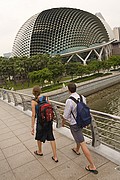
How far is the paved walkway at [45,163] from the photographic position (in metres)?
3.36

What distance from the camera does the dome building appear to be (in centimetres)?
6184

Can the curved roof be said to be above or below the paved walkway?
above

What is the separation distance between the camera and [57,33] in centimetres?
6456

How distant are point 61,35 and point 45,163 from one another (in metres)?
63.8

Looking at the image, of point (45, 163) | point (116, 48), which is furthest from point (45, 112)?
point (116, 48)

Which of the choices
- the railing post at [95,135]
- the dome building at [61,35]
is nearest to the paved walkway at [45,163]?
the railing post at [95,135]

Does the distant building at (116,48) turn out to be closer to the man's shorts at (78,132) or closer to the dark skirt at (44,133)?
the dark skirt at (44,133)

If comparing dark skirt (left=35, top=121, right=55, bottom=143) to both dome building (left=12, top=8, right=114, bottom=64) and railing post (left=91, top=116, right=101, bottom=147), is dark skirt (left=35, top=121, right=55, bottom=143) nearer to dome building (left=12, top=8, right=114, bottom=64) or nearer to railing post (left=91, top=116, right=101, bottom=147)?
railing post (left=91, top=116, right=101, bottom=147)

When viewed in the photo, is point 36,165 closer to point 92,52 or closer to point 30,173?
point 30,173

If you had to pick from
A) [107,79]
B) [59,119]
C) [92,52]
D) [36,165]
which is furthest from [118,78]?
[92,52]

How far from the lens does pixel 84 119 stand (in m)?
3.31

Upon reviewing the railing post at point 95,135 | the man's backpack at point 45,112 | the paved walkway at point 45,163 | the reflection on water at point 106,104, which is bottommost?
the reflection on water at point 106,104

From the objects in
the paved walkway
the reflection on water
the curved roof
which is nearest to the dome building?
the curved roof

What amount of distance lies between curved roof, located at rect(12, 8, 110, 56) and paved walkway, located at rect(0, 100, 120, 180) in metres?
56.7
